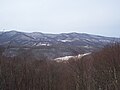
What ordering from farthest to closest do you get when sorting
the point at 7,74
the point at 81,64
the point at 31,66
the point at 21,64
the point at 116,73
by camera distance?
the point at 31,66 < the point at 21,64 < the point at 81,64 < the point at 7,74 < the point at 116,73

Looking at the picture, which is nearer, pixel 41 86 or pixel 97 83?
pixel 97 83

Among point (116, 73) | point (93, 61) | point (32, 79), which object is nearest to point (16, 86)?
point (32, 79)

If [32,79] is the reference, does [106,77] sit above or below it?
above

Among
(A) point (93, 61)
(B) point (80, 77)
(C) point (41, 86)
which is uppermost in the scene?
(A) point (93, 61)

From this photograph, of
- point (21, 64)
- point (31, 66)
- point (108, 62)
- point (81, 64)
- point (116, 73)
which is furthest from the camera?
point (31, 66)

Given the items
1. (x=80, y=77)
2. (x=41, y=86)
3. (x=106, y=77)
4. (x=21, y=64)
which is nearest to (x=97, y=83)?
(x=106, y=77)

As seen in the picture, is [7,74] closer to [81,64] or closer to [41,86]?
[41,86]
